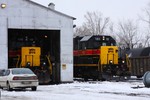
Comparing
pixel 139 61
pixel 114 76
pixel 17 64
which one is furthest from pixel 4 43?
pixel 139 61

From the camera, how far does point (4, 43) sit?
34812mm

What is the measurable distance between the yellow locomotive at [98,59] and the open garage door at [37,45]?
393cm

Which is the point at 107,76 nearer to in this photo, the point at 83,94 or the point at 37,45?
the point at 37,45

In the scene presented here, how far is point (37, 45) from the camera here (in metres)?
38.9

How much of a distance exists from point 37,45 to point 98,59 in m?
5.78

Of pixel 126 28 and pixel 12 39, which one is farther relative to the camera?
pixel 126 28

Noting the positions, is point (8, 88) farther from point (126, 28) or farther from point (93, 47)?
point (126, 28)

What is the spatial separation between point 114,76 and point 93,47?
344cm

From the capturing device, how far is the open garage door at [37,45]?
120ft

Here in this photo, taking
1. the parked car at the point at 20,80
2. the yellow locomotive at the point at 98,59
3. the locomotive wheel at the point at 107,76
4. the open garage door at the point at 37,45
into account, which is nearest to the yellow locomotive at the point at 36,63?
the open garage door at the point at 37,45

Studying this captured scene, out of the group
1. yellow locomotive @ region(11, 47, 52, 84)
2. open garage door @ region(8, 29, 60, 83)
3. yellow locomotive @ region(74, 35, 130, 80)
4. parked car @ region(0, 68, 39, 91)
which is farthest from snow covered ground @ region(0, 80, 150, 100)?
yellow locomotive @ region(74, 35, 130, 80)

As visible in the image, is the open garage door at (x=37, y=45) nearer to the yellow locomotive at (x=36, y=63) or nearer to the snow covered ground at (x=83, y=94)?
the yellow locomotive at (x=36, y=63)

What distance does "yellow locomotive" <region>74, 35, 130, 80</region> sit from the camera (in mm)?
39375

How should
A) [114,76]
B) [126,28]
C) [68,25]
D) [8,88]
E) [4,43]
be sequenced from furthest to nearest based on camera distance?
[126,28]
[114,76]
[68,25]
[4,43]
[8,88]
